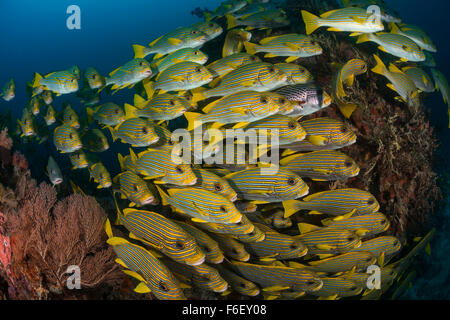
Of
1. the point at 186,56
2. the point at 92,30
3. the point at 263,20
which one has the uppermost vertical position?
the point at 92,30

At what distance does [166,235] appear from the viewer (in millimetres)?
2725

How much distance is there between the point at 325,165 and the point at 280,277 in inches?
61.2

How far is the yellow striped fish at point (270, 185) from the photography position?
3.13 meters

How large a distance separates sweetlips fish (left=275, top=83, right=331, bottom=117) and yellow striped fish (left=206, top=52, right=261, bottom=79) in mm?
832

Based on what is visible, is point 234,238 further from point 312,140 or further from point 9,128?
point 9,128

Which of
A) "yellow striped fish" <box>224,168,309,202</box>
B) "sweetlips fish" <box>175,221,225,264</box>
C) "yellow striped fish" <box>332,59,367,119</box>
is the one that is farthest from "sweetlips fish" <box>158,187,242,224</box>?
"yellow striped fish" <box>332,59,367,119</box>

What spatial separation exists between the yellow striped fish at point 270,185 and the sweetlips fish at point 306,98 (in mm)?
941

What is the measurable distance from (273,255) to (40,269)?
297cm

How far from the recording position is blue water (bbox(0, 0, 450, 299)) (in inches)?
2057

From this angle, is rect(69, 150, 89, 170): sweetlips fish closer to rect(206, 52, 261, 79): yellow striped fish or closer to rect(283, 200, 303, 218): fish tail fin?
rect(206, 52, 261, 79): yellow striped fish

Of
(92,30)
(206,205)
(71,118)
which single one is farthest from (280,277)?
(92,30)

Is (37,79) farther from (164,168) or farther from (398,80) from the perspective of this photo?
(398,80)

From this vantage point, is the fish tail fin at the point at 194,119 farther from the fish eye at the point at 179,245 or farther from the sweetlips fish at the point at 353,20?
the sweetlips fish at the point at 353,20

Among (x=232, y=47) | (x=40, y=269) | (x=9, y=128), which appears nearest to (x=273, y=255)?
(x=40, y=269)
